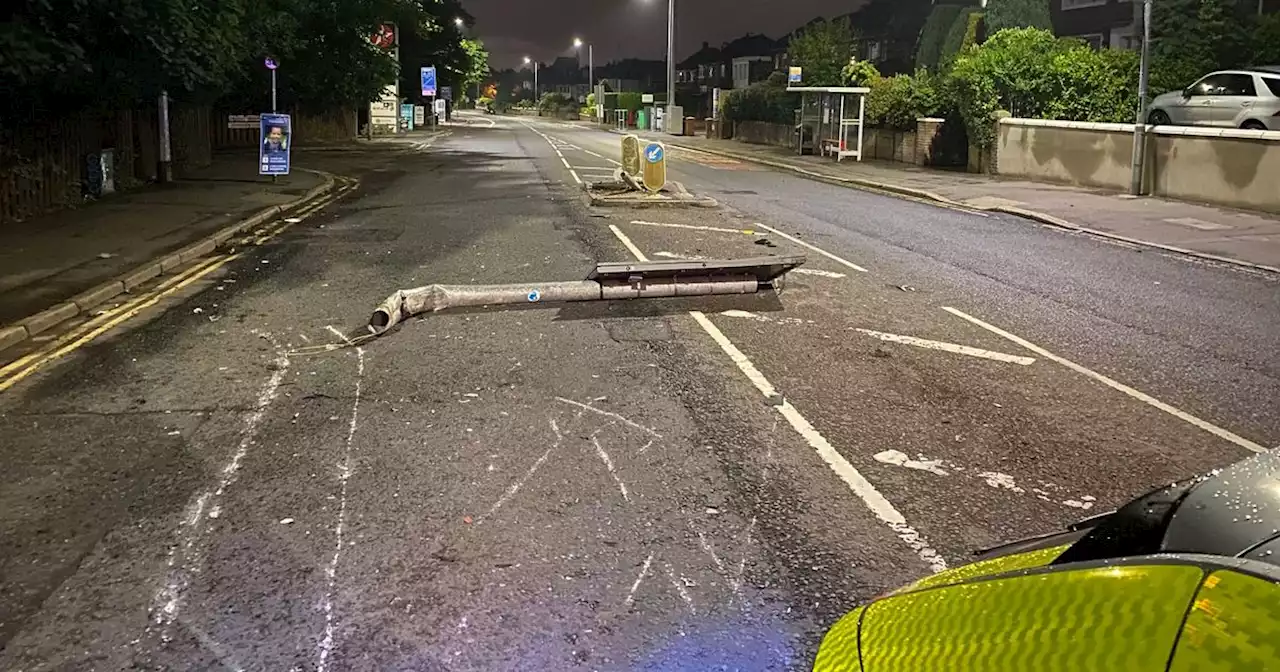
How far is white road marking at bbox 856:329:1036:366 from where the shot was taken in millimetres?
8102

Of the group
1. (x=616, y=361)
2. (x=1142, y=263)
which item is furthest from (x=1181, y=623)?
(x=1142, y=263)

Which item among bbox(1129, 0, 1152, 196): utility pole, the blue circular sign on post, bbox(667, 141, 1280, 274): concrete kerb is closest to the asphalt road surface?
bbox(667, 141, 1280, 274): concrete kerb

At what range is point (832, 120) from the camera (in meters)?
36.4

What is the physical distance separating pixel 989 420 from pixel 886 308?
11.9ft

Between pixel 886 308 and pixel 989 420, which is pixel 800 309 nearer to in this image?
pixel 886 308

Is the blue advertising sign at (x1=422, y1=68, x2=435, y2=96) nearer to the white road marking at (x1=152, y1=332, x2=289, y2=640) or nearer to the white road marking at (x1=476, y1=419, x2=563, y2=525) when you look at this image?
the white road marking at (x1=152, y1=332, x2=289, y2=640)

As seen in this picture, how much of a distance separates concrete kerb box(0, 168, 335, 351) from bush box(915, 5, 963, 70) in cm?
3384

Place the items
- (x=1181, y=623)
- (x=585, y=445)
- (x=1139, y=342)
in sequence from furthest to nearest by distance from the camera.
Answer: (x=1139, y=342) → (x=585, y=445) → (x=1181, y=623)

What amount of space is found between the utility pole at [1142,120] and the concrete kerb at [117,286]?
16.0 meters

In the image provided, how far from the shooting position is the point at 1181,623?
1.47m

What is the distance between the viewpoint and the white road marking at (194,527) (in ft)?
13.4

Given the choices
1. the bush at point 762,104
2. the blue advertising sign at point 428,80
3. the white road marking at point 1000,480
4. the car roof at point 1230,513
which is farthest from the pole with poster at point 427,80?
the car roof at point 1230,513

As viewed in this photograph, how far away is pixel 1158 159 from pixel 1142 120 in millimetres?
1086

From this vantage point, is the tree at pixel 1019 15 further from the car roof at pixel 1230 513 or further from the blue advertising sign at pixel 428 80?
the blue advertising sign at pixel 428 80
